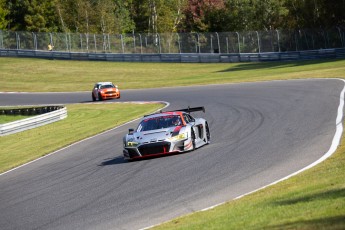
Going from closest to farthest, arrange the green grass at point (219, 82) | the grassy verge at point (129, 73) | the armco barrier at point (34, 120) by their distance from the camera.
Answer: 1. the green grass at point (219, 82)
2. the armco barrier at point (34, 120)
3. the grassy verge at point (129, 73)

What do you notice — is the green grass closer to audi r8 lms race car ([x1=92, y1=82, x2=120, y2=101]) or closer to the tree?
audi r8 lms race car ([x1=92, y1=82, x2=120, y2=101])

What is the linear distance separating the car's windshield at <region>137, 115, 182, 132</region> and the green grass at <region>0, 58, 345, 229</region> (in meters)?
4.46

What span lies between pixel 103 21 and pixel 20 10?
14.7 meters

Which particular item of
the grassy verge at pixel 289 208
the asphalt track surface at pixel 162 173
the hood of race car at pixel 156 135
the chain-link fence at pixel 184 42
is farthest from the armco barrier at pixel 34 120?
the chain-link fence at pixel 184 42

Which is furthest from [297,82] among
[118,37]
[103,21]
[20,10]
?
[20,10]

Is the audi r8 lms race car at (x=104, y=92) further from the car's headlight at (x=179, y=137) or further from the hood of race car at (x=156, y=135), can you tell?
the car's headlight at (x=179, y=137)

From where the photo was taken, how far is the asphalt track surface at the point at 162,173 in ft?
41.4

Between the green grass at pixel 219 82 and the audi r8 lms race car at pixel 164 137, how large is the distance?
4.39 m

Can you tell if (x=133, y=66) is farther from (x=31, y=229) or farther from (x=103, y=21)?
(x=31, y=229)

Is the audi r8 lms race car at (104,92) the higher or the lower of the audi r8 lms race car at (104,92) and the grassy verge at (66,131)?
the higher

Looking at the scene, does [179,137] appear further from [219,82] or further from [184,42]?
[184,42]

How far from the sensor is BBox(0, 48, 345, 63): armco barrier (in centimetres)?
6512

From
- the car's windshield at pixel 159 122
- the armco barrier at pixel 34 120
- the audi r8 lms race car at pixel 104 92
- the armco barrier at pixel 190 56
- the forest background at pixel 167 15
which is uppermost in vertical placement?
the forest background at pixel 167 15

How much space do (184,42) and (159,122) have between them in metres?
51.8
